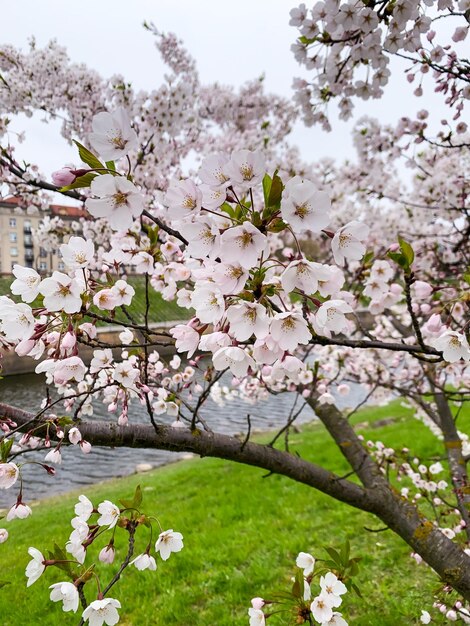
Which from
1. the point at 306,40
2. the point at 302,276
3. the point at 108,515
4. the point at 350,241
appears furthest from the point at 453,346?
the point at 306,40

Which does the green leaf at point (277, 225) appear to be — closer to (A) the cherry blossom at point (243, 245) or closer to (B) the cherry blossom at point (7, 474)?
(A) the cherry blossom at point (243, 245)

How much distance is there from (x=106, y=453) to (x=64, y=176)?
12.1 m

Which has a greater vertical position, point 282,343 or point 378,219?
point 378,219

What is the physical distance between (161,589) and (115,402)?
2314 millimetres

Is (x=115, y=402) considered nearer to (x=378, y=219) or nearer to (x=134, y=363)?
(x=134, y=363)

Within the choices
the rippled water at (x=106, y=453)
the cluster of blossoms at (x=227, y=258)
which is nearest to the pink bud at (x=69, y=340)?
the cluster of blossoms at (x=227, y=258)

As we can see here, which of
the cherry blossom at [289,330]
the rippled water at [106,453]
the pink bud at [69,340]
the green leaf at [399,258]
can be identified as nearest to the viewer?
the cherry blossom at [289,330]

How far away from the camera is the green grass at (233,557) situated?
350 centimetres

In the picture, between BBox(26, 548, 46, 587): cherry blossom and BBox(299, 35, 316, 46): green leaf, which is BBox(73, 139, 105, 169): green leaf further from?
BBox(299, 35, 316, 46): green leaf

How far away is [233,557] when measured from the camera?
14.3ft

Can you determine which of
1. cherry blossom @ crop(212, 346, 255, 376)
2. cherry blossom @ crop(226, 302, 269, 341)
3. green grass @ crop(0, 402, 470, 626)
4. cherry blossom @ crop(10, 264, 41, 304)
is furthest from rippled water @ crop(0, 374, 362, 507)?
cherry blossom @ crop(226, 302, 269, 341)

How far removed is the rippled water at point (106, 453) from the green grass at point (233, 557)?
2.29 m

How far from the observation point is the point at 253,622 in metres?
1.64

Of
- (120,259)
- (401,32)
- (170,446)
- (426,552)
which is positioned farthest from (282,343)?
(401,32)
